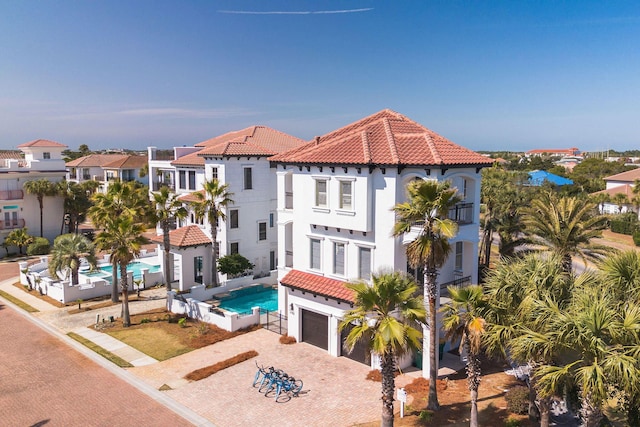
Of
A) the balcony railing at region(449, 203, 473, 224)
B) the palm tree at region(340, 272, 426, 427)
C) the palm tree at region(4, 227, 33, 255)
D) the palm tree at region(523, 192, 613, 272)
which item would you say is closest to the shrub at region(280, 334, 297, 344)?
the balcony railing at region(449, 203, 473, 224)

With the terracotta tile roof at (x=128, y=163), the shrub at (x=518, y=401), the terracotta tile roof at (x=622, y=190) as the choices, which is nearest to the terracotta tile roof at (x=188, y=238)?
the shrub at (x=518, y=401)

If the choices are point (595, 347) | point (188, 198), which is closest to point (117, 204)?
point (188, 198)

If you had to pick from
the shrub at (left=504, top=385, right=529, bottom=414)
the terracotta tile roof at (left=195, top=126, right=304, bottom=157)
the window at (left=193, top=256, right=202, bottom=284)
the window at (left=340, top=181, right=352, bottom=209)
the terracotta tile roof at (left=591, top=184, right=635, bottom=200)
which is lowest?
the shrub at (left=504, top=385, right=529, bottom=414)

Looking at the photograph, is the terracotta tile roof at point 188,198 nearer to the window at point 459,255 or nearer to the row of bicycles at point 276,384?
the row of bicycles at point 276,384

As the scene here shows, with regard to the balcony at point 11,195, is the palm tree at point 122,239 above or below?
below

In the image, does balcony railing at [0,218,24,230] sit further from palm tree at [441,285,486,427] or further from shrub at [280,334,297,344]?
palm tree at [441,285,486,427]

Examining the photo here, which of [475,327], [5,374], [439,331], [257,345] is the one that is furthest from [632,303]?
[5,374]
